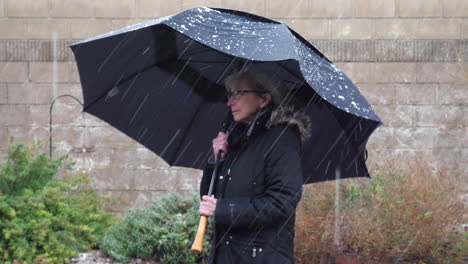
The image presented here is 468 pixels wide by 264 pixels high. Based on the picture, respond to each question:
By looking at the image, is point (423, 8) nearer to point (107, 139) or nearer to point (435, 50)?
point (435, 50)

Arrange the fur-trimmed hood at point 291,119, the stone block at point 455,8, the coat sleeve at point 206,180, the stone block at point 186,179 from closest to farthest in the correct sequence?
the fur-trimmed hood at point 291,119, the coat sleeve at point 206,180, the stone block at point 455,8, the stone block at point 186,179

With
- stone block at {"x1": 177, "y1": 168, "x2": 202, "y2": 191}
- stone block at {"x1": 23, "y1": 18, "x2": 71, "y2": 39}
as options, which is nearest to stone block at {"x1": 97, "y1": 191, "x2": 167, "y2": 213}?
stone block at {"x1": 177, "y1": 168, "x2": 202, "y2": 191}

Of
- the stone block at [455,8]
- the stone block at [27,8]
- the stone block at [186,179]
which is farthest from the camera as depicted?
the stone block at [186,179]

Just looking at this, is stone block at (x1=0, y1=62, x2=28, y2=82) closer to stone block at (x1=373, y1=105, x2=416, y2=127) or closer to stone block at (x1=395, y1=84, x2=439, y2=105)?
stone block at (x1=373, y1=105, x2=416, y2=127)

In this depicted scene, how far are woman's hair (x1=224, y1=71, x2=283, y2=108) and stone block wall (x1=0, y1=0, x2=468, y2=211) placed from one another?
5.88m

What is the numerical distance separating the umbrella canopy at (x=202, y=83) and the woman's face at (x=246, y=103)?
14 cm

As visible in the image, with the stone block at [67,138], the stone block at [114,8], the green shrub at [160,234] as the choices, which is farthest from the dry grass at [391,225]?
the stone block at [114,8]

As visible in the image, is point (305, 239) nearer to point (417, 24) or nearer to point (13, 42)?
point (417, 24)

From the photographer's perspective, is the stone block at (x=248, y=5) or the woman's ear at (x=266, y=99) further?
the stone block at (x=248, y=5)

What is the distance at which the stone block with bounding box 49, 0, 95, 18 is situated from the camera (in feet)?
31.6

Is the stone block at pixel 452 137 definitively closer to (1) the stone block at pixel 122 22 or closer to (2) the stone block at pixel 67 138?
(1) the stone block at pixel 122 22

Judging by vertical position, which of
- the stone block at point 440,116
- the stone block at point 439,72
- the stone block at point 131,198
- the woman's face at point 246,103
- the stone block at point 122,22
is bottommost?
the stone block at point 131,198

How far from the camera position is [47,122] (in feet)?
31.7

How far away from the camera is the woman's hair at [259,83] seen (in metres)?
3.86
